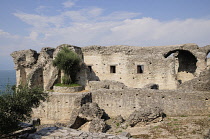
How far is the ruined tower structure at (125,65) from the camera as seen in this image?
17.9 meters

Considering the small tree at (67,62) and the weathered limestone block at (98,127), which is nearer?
the weathered limestone block at (98,127)

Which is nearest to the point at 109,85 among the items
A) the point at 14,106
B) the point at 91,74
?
the point at 91,74

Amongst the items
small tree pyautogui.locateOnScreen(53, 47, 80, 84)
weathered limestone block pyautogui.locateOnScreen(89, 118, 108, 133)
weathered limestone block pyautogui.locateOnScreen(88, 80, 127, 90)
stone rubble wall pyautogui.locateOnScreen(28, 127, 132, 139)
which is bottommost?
weathered limestone block pyautogui.locateOnScreen(89, 118, 108, 133)

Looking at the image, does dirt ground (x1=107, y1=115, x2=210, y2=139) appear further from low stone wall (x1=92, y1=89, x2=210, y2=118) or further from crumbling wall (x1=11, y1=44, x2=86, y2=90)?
crumbling wall (x1=11, y1=44, x2=86, y2=90)

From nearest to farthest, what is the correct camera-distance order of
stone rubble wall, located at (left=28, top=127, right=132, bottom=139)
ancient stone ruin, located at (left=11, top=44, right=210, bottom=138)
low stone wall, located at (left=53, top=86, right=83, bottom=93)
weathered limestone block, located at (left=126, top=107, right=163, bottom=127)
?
stone rubble wall, located at (left=28, top=127, right=132, bottom=139)
weathered limestone block, located at (left=126, top=107, right=163, bottom=127)
ancient stone ruin, located at (left=11, top=44, right=210, bottom=138)
low stone wall, located at (left=53, top=86, right=83, bottom=93)

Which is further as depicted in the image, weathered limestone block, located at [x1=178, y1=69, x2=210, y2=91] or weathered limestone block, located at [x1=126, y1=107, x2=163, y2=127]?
weathered limestone block, located at [x1=178, y1=69, x2=210, y2=91]

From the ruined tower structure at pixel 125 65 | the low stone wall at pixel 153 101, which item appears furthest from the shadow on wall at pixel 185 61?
the low stone wall at pixel 153 101

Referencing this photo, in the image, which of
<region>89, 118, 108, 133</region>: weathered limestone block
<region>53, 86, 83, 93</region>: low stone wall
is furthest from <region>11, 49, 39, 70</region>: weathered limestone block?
<region>89, 118, 108, 133</region>: weathered limestone block

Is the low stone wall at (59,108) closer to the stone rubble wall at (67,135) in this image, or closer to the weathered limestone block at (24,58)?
the stone rubble wall at (67,135)

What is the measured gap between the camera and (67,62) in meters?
18.4

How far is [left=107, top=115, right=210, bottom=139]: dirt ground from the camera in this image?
8.07 metres

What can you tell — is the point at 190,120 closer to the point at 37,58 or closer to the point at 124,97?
the point at 124,97

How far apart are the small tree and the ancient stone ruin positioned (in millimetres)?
1023

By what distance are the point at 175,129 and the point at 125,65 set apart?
11.8m
